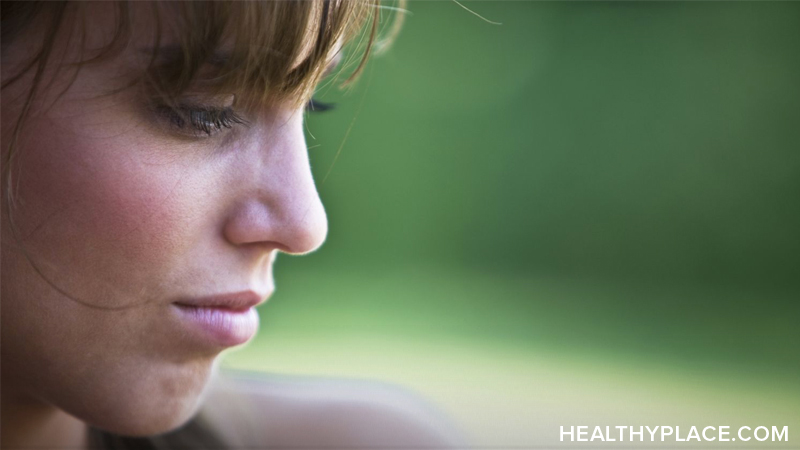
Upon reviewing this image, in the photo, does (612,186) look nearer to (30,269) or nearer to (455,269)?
(455,269)

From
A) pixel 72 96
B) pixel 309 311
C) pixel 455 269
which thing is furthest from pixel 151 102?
pixel 455 269

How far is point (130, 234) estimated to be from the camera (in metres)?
0.58

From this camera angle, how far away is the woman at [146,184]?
55 cm

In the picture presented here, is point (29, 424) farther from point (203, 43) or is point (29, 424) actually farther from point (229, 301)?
point (203, 43)

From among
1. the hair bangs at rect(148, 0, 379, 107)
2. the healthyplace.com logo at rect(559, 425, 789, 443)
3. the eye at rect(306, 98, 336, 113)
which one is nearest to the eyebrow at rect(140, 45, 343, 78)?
the hair bangs at rect(148, 0, 379, 107)

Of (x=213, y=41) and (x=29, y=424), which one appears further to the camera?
(x=29, y=424)

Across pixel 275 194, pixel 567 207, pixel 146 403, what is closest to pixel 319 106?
pixel 275 194

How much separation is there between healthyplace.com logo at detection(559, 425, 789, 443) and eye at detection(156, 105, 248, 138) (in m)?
1.51

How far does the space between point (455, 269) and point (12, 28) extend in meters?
3.02

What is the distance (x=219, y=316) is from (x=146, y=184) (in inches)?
5.3

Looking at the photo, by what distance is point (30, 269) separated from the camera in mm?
580

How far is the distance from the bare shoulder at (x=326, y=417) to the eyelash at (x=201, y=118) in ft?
1.73

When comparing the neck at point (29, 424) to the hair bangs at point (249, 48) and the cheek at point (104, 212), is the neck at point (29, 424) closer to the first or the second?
the cheek at point (104, 212)

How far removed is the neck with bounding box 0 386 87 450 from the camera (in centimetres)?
71
